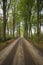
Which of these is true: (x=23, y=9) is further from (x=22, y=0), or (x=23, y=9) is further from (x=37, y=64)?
(x=37, y=64)

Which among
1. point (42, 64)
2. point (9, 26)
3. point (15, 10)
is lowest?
point (42, 64)

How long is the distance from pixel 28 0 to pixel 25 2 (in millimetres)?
1765

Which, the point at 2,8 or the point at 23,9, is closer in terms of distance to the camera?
the point at 2,8

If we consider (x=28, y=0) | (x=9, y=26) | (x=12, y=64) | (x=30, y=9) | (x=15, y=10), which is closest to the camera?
(x=12, y=64)

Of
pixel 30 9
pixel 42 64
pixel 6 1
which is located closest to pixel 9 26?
pixel 30 9

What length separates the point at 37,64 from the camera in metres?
9.49

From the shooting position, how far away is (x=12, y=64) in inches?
369

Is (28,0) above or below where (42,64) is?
above

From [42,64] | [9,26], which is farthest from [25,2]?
[42,64]

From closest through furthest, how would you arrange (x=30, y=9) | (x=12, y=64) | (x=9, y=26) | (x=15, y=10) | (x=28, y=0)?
(x=12, y=64) → (x=28, y=0) → (x=30, y=9) → (x=15, y=10) → (x=9, y=26)

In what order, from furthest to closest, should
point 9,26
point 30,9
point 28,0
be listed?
point 9,26 < point 30,9 < point 28,0

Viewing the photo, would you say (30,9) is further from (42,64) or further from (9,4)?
(42,64)

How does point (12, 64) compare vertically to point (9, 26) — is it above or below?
below

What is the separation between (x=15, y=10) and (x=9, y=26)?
19148 millimetres
